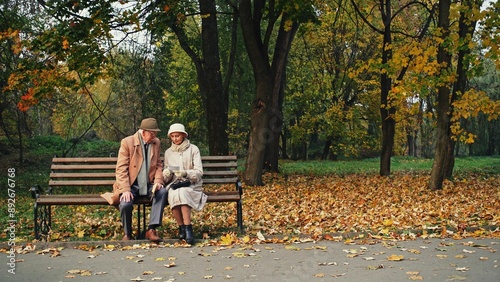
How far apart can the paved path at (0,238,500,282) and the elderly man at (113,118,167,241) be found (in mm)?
547

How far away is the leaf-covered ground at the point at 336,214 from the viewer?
9.62 metres

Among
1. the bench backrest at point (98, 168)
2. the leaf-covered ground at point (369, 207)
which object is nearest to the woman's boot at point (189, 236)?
the leaf-covered ground at point (369, 207)

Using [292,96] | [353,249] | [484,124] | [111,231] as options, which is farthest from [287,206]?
[484,124]

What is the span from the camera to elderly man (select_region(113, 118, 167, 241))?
891cm

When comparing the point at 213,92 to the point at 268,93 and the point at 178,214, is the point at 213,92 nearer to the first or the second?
the point at 268,93

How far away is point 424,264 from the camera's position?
714 centimetres

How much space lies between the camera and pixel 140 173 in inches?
362

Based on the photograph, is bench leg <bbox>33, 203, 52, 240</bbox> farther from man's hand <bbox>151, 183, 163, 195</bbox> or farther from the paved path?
man's hand <bbox>151, 183, 163, 195</bbox>

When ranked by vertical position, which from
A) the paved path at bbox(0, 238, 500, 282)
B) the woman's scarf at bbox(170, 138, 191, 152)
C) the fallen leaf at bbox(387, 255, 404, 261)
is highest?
the woman's scarf at bbox(170, 138, 191, 152)

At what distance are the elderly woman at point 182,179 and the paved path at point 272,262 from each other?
49 cm

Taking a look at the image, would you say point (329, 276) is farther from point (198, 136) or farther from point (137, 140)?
point (198, 136)

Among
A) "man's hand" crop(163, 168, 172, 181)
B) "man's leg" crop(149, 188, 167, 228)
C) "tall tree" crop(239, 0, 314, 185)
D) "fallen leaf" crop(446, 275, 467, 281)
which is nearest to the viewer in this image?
"fallen leaf" crop(446, 275, 467, 281)

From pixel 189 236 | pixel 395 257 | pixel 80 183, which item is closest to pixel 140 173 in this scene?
pixel 189 236

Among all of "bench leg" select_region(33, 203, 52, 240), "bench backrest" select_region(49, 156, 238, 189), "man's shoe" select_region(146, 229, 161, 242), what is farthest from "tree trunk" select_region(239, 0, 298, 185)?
"man's shoe" select_region(146, 229, 161, 242)
